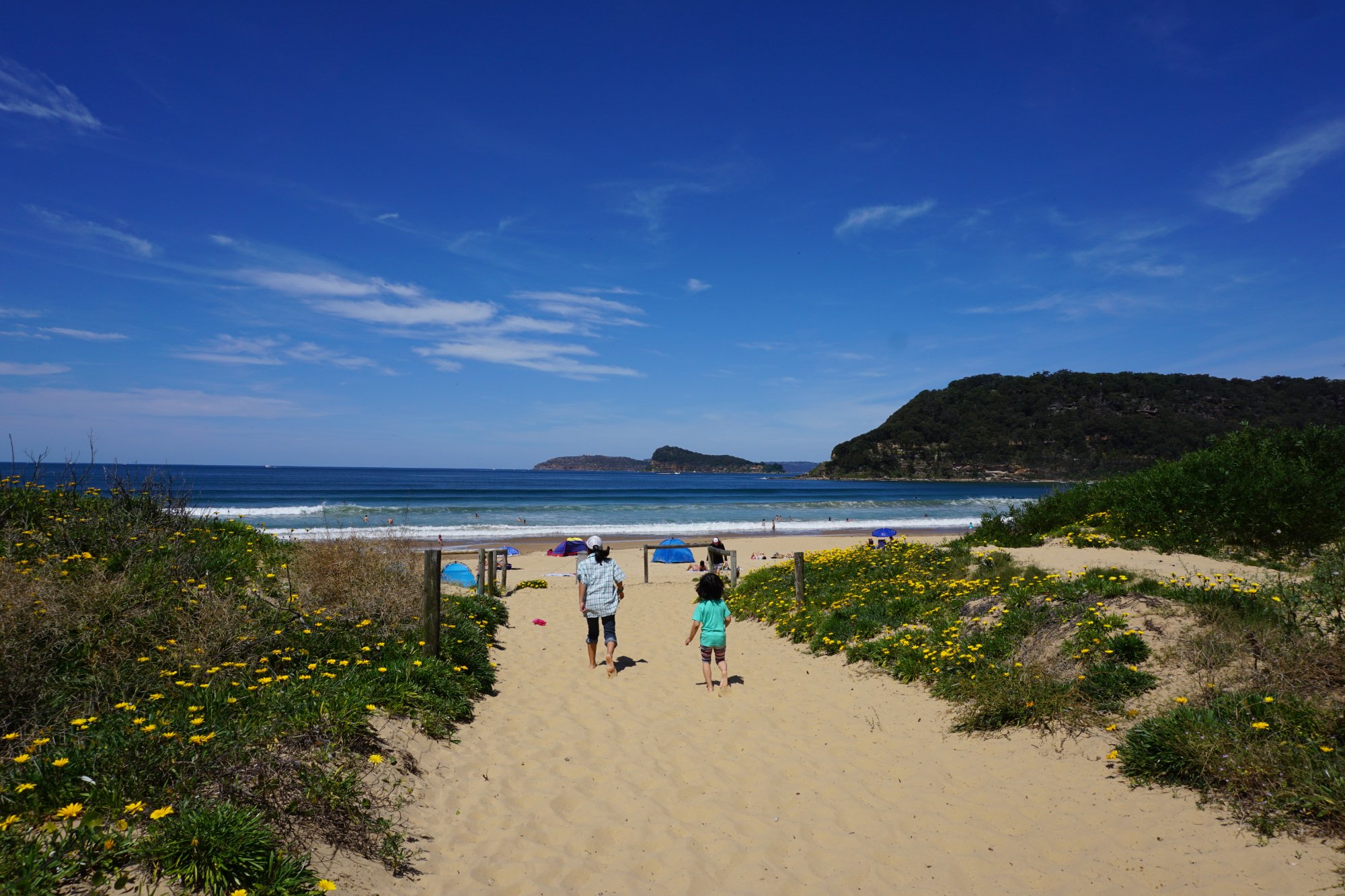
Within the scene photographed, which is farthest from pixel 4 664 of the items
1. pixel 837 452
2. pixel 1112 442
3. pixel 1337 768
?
pixel 837 452

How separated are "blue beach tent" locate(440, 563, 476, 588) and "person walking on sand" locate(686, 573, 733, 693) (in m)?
9.31

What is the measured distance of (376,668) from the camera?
7.02m

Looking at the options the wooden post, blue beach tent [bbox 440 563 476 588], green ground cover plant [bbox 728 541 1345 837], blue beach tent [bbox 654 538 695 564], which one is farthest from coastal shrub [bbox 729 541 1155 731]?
blue beach tent [bbox 654 538 695 564]

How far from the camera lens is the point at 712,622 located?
8812 millimetres

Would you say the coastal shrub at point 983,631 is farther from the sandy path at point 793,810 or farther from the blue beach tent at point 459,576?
the blue beach tent at point 459,576

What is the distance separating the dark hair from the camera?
873 cm

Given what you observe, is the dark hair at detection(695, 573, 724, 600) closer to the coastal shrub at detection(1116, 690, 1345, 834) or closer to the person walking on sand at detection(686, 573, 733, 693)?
the person walking on sand at detection(686, 573, 733, 693)

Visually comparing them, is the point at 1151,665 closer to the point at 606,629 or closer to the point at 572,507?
the point at 606,629

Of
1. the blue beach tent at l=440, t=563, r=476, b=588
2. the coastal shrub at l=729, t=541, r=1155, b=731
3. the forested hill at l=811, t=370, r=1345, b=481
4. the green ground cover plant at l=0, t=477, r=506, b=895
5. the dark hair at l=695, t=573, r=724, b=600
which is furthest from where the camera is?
the forested hill at l=811, t=370, r=1345, b=481

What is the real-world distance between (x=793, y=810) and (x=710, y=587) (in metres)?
3.45

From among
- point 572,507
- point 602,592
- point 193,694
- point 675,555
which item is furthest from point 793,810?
point 572,507

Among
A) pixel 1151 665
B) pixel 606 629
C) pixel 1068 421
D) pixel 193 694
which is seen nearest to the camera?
pixel 193 694

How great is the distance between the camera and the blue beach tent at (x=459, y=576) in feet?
54.5

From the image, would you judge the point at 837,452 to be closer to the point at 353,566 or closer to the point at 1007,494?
the point at 1007,494
